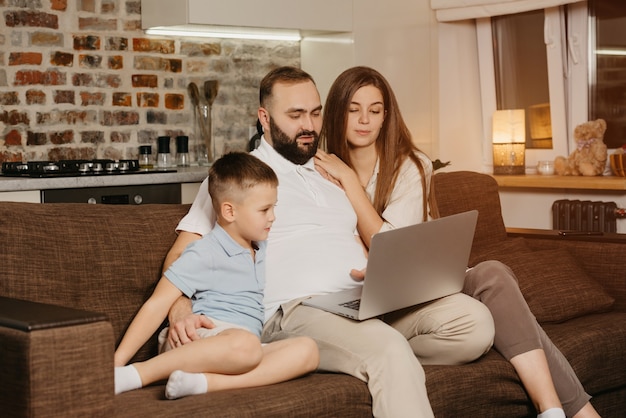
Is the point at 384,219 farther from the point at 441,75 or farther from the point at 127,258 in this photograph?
the point at 441,75

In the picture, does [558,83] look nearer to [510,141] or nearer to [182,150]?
[510,141]

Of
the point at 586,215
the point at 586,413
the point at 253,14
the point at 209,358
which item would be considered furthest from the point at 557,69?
the point at 209,358

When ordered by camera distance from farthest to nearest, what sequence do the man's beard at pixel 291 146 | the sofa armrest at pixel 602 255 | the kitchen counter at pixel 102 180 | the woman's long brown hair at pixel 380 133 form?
the kitchen counter at pixel 102 180, the sofa armrest at pixel 602 255, the woman's long brown hair at pixel 380 133, the man's beard at pixel 291 146

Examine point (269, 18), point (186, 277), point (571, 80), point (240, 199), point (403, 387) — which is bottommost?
point (403, 387)

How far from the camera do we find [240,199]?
101 inches

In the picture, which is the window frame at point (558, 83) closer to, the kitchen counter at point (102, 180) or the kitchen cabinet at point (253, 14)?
the kitchen cabinet at point (253, 14)

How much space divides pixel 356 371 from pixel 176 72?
2860mm

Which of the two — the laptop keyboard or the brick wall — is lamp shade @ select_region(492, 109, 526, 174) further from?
the laptop keyboard

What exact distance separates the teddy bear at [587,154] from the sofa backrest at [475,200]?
→ 1368 mm

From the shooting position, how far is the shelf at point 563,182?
4.78 m

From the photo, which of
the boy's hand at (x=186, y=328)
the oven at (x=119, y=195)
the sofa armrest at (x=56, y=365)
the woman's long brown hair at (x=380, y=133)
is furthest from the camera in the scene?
the oven at (x=119, y=195)

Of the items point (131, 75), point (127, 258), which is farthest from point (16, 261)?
point (131, 75)

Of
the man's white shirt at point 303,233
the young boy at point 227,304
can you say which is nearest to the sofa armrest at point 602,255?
the man's white shirt at point 303,233

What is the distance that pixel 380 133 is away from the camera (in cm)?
330
